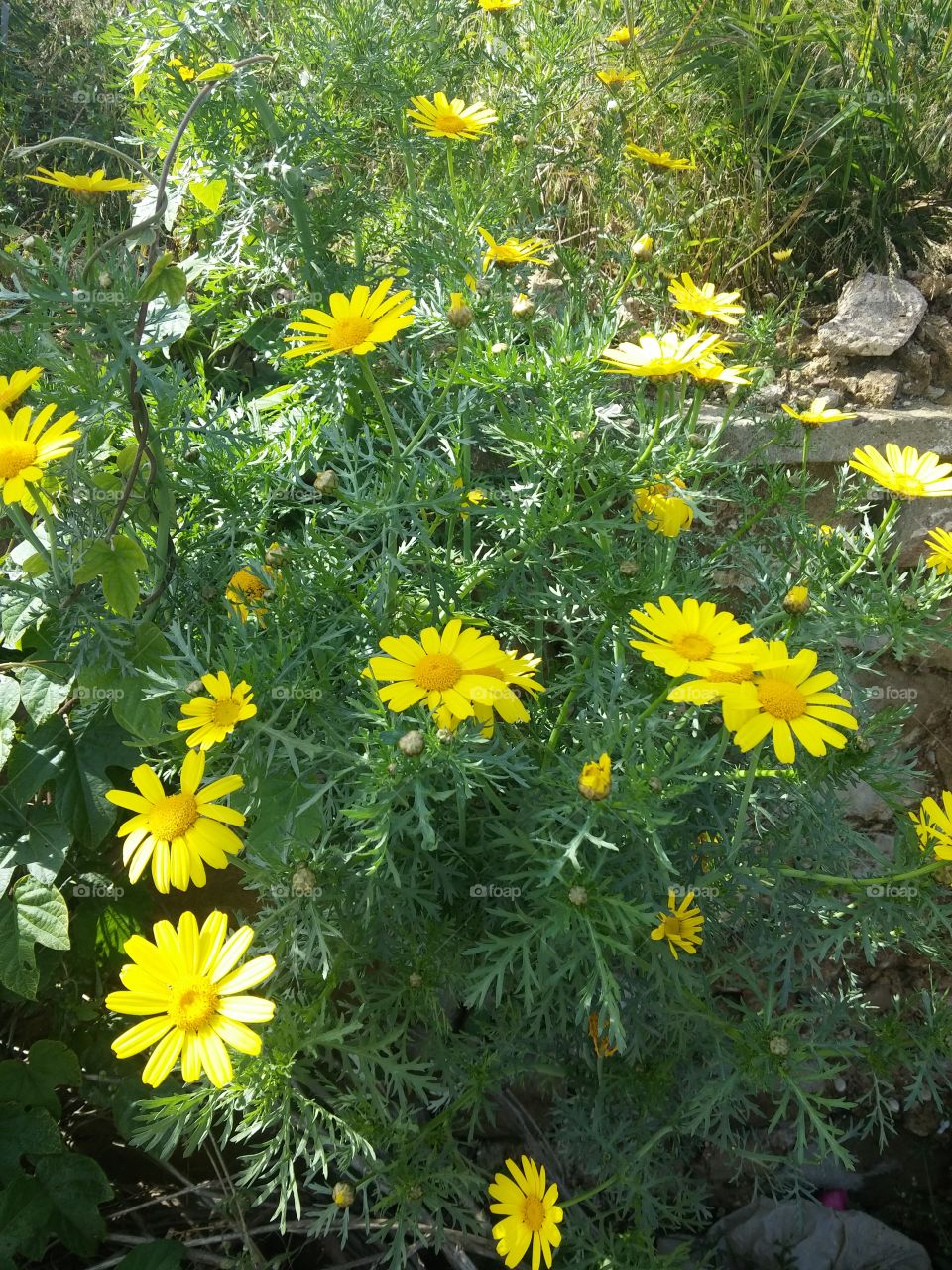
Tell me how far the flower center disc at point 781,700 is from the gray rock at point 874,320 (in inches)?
66.0

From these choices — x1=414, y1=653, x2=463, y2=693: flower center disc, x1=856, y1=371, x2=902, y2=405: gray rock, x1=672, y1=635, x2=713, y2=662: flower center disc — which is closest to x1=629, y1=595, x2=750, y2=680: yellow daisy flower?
x1=672, y1=635, x2=713, y2=662: flower center disc

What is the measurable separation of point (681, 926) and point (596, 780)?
47 cm

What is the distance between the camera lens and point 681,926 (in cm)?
173

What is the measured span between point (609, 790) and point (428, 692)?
30 cm

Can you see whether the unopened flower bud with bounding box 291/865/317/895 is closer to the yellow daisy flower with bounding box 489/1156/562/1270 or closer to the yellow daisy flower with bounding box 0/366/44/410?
the yellow daisy flower with bounding box 489/1156/562/1270

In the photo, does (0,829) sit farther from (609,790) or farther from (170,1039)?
(609,790)

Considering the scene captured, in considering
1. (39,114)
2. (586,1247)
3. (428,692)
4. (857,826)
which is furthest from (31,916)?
(39,114)

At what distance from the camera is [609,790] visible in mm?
1473

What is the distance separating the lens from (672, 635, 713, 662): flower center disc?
4.61 feet

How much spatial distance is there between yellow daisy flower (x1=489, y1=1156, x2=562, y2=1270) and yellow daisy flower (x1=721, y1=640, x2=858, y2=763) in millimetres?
819

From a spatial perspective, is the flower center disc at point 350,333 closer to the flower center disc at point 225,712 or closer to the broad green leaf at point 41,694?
the flower center disc at point 225,712

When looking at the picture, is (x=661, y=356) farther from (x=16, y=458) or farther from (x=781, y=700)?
(x=16, y=458)

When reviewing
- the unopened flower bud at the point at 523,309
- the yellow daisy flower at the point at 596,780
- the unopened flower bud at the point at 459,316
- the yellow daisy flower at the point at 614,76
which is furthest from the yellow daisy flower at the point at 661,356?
the yellow daisy flower at the point at 614,76

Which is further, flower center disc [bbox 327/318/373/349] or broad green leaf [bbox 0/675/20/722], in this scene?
broad green leaf [bbox 0/675/20/722]
